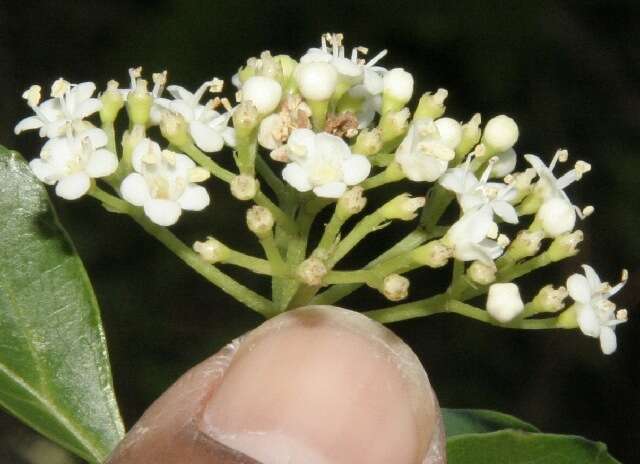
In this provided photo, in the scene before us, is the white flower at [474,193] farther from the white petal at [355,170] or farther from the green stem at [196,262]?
the green stem at [196,262]

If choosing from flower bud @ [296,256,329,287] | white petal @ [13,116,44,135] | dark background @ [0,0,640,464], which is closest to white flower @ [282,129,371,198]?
flower bud @ [296,256,329,287]

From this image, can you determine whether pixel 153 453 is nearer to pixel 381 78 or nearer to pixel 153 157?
pixel 153 157

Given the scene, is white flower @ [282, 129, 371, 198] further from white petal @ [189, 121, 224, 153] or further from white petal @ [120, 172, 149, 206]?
white petal @ [120, 172, 149, 206]

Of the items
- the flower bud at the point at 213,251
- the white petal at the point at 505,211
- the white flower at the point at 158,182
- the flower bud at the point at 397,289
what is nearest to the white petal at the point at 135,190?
the white flower at the point at 158,182

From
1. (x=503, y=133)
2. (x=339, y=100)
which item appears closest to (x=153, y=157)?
(x=339, y=100)

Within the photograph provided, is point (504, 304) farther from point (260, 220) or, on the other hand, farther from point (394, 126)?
point (260, 220)
